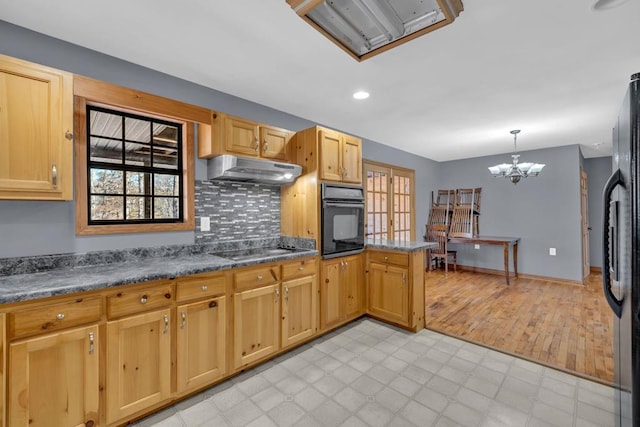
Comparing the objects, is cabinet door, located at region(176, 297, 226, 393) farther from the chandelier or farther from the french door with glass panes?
the chandelier

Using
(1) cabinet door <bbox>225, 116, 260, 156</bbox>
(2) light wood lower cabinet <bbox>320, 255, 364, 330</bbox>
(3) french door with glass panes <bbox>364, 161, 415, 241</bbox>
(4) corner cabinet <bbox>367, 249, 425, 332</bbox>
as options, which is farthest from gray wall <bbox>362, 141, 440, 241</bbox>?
(1) cabinet door <bbox>225, 116, 260, 156</bbox>

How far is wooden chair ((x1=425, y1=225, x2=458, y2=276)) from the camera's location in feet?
18.8

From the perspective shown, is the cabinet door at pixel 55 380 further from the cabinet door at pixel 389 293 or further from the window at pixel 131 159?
the cabinet door at pixel 389 293

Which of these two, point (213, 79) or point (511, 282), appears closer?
point (213, 79)

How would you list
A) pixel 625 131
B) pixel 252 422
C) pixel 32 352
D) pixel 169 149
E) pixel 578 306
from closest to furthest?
pixel 625 131
pixel 32 352
pixel 252 422
pixel 169 149
pixel 578 306

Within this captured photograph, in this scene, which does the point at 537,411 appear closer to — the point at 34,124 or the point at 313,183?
the point at 313,183

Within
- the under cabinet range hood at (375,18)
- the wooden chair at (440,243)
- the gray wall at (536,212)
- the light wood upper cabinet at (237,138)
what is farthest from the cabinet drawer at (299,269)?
the gray wall at (536,212)

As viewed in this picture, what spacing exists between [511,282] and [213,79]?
5.59 metres

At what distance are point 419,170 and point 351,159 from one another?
319cm

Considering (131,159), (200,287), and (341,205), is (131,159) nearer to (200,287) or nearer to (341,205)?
(200,287)

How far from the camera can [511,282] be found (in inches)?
202

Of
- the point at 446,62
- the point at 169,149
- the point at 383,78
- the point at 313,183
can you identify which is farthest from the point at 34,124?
the point at 446,62

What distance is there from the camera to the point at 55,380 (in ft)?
4.86

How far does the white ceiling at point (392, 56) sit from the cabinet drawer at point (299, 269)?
5.37ft
